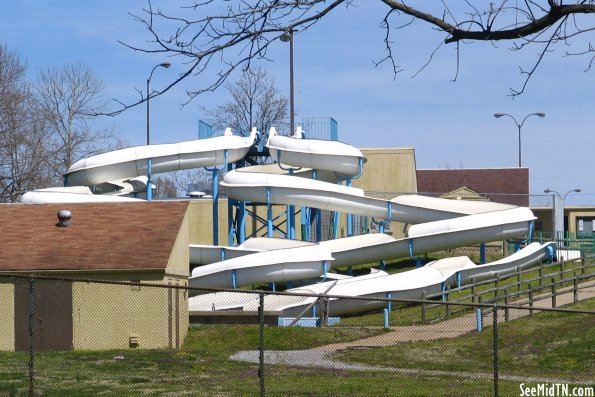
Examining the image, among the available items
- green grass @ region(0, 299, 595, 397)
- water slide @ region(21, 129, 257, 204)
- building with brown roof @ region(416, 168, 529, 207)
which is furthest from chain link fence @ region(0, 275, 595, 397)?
building with brown roof @ region(416, 168, 529, 207)

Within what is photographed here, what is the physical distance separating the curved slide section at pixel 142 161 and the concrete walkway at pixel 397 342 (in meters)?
19.9

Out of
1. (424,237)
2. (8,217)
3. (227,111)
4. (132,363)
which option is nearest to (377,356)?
(132,363)

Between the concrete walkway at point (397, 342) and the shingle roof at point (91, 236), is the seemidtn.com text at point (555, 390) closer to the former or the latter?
the concrete walkway at point (397, 342)

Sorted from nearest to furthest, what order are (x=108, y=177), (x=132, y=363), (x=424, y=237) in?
(x=132, y=363)
(x=424, y=237)
(x=108, y=177)

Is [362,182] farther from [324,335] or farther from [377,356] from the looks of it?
[377,356]

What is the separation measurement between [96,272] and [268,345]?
5.08 meters

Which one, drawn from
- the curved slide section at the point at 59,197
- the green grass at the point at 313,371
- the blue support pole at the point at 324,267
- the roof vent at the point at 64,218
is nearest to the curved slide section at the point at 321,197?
the curved slide section at the point at 59,197

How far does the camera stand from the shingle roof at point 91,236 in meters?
29.4

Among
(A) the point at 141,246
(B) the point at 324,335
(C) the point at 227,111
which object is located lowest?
(B) the point at 324,335

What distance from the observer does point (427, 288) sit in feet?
126

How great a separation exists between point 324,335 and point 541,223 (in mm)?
61632

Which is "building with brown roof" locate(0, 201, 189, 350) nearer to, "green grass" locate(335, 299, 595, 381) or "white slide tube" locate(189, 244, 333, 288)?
"green grass" locate(335, 299, 595, 381)

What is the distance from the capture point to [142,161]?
1981 inches

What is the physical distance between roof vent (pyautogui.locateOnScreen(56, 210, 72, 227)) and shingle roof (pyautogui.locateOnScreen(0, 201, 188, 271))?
145mm
